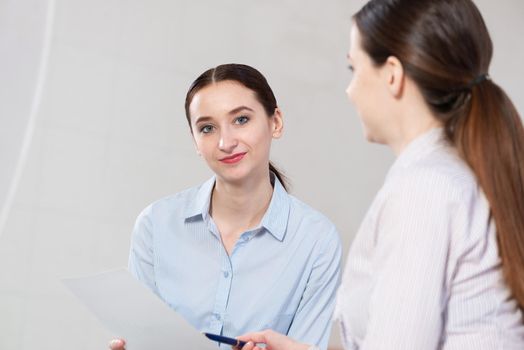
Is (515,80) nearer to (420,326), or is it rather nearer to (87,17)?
(87,17)

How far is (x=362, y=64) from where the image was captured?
3.31 ft

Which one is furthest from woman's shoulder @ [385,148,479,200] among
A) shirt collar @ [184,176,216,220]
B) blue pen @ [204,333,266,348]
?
shirt collar @ [184,176,216,220]

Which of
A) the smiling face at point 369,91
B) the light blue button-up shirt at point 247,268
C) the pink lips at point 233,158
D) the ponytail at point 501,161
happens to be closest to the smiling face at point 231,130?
the pink lips at point 233,158

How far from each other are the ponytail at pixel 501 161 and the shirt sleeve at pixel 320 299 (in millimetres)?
843

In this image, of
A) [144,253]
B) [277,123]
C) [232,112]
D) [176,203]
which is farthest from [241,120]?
[144,253]

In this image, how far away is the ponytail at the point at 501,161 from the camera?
0.91m

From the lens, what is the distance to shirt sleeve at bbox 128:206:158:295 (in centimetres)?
187

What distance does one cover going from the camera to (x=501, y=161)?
3.05 ft

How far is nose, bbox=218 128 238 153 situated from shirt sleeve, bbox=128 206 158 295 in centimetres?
29

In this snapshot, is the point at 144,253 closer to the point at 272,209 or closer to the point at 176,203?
the point at 176,203

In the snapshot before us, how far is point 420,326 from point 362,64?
0.35 meters

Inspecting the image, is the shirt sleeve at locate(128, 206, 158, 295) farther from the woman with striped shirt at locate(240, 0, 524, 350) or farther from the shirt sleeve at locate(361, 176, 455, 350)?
the shirt sleeve at locate(361, 176, 455, 350)

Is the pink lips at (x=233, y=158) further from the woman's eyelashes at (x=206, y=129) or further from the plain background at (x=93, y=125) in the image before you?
the plain background at (x=93, y=125)

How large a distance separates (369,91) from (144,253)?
1.02 metres
